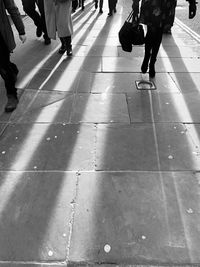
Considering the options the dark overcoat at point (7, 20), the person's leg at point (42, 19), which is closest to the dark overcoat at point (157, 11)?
the dark overcoat at point (7, 20)

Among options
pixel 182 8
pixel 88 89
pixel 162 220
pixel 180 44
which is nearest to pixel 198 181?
pixel 162 220

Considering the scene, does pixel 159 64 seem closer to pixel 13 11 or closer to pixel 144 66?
pixel 144 66

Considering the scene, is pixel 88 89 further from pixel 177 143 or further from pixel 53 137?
pixel 177 143

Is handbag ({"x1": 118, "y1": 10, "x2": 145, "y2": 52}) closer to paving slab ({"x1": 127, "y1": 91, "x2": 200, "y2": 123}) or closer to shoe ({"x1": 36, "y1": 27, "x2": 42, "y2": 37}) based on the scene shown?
paving slab ({"x1": 127, "y1": 91, "x2": 200, "y2": 123})

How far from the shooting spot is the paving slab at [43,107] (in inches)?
159

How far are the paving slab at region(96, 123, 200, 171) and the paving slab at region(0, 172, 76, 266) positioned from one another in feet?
1.72

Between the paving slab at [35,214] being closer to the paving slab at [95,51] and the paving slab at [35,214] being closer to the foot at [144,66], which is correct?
the foot at [144,66]

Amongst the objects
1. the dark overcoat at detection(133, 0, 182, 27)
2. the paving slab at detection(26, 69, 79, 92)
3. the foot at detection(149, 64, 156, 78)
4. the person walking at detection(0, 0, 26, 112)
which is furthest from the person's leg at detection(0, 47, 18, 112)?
the foot at detection(149, 64, 156, 78)

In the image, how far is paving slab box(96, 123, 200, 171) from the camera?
3.16 metres

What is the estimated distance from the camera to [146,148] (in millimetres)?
3428

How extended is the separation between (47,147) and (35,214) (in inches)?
39.6

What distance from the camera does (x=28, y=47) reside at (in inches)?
281

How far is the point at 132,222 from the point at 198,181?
83 centimetres

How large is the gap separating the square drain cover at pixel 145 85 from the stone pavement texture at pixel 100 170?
0.09 metres
